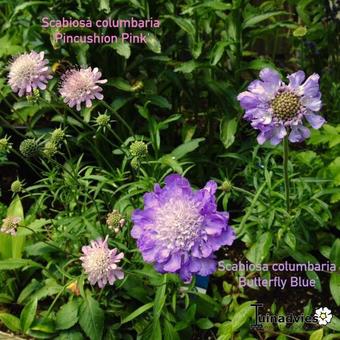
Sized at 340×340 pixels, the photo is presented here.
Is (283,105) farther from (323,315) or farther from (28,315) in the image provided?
(28,315)

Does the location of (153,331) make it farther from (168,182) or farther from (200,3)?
(200,3)

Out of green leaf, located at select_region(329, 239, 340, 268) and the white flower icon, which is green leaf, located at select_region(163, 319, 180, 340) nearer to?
the white flower icon

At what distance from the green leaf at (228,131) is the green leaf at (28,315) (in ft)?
3.12

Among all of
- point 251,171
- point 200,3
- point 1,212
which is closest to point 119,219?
point 251,171

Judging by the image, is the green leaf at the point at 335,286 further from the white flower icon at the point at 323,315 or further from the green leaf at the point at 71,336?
the green leaf at the point at 71,336

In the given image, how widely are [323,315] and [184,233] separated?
0.80m

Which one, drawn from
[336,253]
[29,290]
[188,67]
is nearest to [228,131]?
[188,67]

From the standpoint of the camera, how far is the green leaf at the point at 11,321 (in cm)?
219

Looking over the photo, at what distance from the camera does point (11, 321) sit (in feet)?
7.20

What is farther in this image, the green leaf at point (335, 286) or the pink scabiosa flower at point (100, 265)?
the green leaf at point (335, 286)

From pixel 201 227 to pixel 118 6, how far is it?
4.67 ft

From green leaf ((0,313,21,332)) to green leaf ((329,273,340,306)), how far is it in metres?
1.08

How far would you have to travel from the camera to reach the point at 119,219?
6.43 feet

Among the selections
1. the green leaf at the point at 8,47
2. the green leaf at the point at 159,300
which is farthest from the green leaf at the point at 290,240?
the green leaf at the point at 8,47
